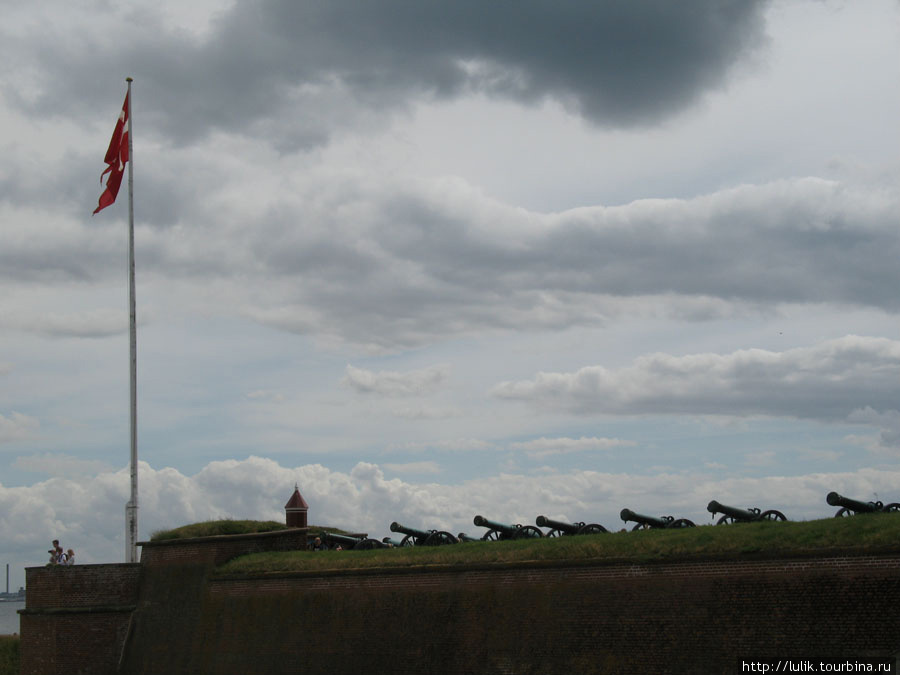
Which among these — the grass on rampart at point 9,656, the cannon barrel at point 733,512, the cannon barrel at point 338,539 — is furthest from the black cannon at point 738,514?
the grass on rampart at point 9,656


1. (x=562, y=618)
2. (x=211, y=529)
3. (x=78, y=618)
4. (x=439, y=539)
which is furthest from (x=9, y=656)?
(x=562, y=618)

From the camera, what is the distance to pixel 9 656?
30.8m

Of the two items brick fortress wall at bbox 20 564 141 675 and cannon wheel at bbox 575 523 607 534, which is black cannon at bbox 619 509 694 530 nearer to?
cannon wheel at bbox 575 523 607 534

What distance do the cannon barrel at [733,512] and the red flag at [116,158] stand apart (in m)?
18.2

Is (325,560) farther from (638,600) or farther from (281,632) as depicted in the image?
(638,600)

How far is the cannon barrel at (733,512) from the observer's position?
2295 centimetres

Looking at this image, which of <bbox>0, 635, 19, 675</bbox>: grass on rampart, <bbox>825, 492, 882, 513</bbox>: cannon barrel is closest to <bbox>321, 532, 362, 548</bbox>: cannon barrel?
<bbox>0, 635, 19, 675</bbox>: grass on rampart

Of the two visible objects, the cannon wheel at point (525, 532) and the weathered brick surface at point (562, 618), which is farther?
the cannon wheel at point (525, 532)

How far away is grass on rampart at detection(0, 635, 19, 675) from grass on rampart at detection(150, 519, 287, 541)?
6.13 meters

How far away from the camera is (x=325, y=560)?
2508 centimetres

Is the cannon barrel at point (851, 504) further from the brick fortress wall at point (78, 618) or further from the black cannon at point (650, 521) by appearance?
the brick fortress wall at point (78, 618)

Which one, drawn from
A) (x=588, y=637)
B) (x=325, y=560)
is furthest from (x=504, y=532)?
(x=588, y=637)

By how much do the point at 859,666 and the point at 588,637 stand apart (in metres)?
5.01

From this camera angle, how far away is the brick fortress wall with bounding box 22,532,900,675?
18.1 m
